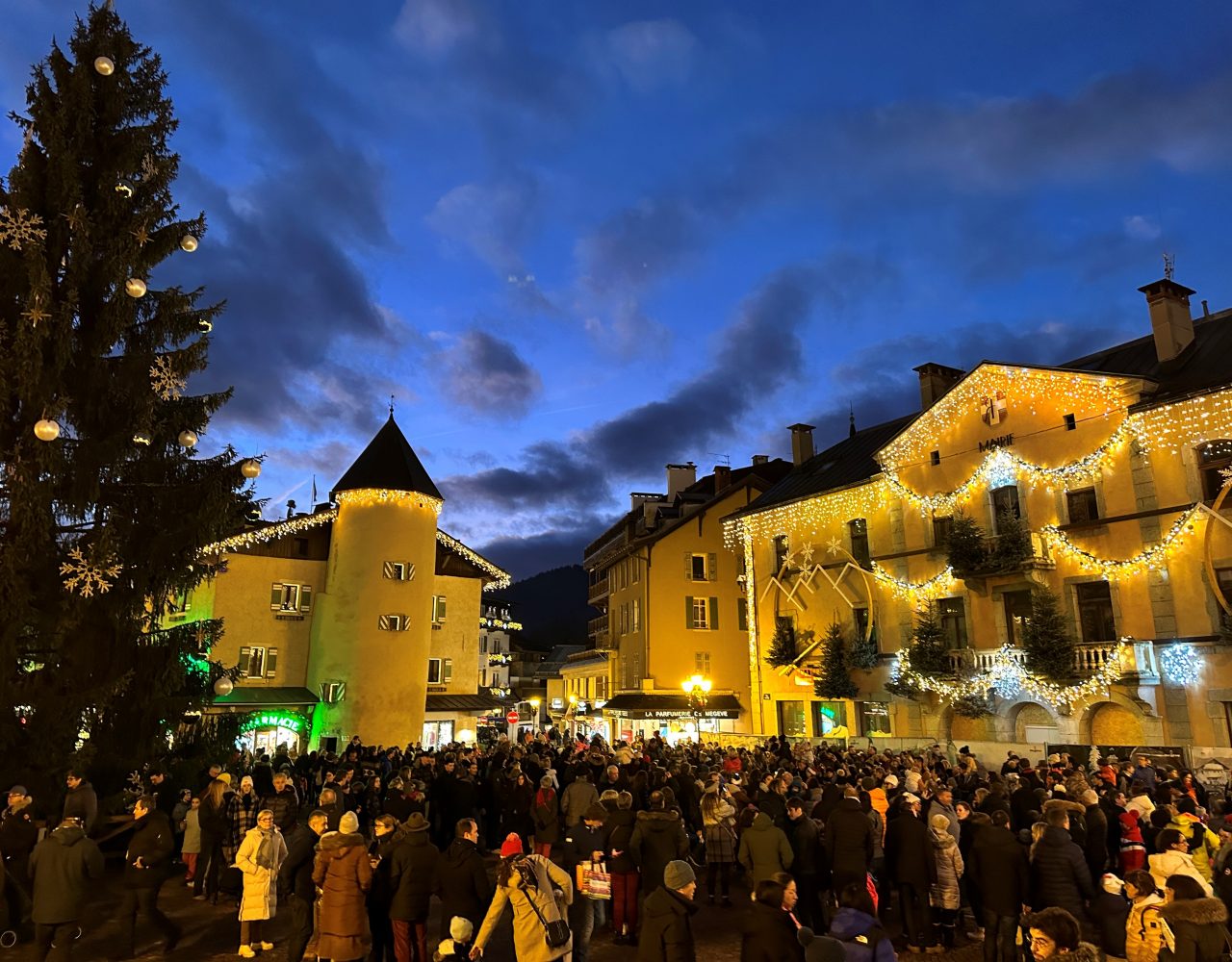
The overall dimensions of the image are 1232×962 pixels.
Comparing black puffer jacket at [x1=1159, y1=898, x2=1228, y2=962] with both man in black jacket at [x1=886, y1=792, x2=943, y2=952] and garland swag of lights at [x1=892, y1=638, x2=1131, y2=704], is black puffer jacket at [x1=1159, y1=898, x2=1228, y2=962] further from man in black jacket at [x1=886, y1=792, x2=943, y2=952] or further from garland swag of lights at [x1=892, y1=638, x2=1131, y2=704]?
garland swag of lights at [x1=892, y1=638, x2=1131, y2=704]

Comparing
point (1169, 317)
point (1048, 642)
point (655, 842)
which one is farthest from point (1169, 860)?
point (1169, 317)

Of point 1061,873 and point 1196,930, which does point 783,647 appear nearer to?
point 1061,873

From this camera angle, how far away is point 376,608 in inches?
1257

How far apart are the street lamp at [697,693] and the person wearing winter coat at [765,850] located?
2844 cm

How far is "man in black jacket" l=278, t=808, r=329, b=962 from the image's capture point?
839 centimetres

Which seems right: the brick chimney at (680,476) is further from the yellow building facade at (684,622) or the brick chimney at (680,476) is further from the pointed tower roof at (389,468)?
the pointed tower roof at (389,468)

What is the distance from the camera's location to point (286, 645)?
3231 centimetres

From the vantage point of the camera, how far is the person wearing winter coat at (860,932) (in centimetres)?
554

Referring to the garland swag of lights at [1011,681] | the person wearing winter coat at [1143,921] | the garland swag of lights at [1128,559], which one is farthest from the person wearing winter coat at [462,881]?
the garland swag of lights at [1128,559]

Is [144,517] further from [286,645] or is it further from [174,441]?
[286,645]

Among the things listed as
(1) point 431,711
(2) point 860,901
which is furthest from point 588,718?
(2) point 860,901

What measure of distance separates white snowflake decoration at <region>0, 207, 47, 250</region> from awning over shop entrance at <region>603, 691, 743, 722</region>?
97.2 feet

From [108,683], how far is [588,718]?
37987 millimetres

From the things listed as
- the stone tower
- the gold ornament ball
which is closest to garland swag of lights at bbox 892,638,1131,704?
the stone tower
